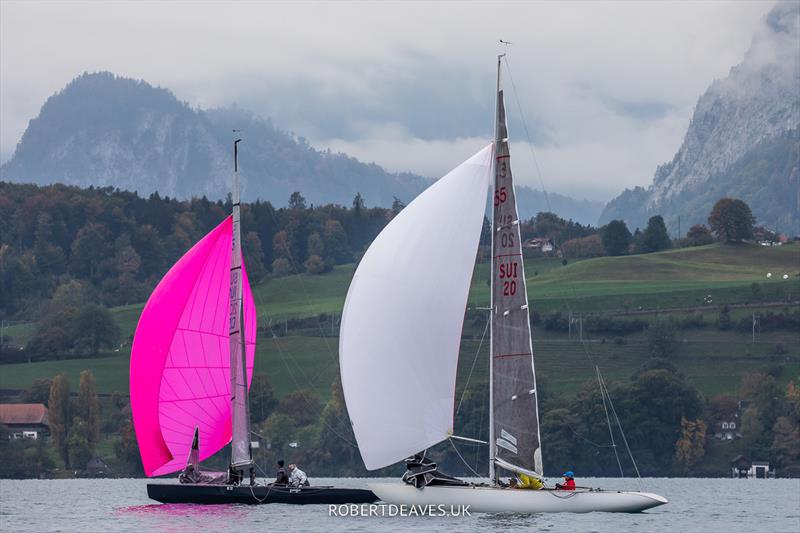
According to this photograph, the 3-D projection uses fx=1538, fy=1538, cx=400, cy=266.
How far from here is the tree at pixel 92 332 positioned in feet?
561

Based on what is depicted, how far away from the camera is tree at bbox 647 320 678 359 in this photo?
154875 millimetres

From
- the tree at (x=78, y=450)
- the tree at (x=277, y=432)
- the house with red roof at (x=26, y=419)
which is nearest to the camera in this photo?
the tree at (x=78, y=450)

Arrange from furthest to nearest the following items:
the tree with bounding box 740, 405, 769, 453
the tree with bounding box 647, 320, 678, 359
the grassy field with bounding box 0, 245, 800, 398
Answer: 1. the tree with bounding box 647, 320, 678, 359
2. the grassy field with bounding box 0, 245, 800, 398
3. the tree with bounding box 740, 405, 769, 453

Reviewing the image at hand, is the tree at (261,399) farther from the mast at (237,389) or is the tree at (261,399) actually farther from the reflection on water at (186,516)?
the mast at (237,389)

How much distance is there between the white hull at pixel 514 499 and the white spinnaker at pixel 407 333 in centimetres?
117

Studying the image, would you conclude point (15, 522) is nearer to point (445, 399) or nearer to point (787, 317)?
point (445, 399)

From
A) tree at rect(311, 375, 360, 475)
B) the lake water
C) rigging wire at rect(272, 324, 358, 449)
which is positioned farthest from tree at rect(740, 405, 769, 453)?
the lake water

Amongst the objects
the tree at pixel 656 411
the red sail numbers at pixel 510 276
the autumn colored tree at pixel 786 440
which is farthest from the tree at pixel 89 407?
the red sail numbers at pixel 510 276

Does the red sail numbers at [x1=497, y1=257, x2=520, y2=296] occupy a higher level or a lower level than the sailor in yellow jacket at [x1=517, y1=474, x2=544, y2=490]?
higher

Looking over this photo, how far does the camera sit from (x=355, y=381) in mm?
45781

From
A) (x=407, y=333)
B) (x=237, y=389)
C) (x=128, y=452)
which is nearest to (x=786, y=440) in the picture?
(x=128, y=452)

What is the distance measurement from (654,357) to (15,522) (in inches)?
4136

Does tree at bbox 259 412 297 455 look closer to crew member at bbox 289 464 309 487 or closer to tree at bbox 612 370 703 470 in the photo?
tree at bbox 612 370 703 470

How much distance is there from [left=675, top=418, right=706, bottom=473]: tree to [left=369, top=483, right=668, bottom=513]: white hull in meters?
87.2
